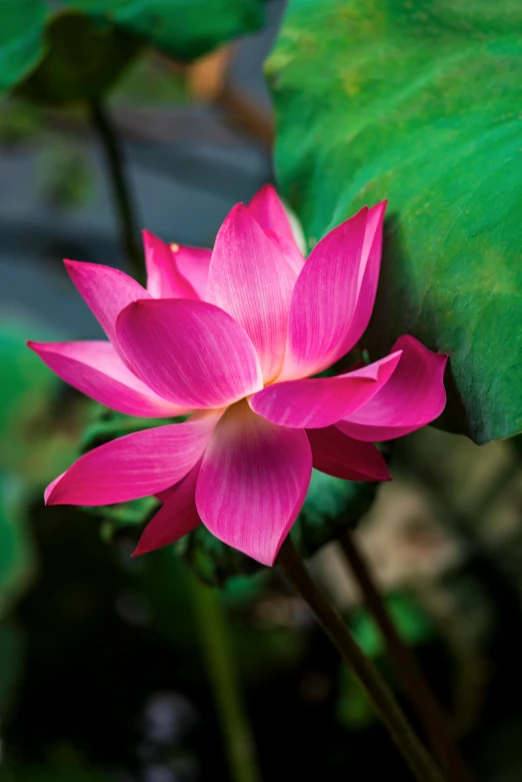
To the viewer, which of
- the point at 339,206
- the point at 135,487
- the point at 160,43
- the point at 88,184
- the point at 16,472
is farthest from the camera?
the point at 88,184

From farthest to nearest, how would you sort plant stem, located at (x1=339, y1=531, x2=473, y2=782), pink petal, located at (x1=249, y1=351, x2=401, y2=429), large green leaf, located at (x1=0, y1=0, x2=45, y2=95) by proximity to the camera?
large green leaf, located at (x1=0, y1=0, x2=45, y2=95)
plant stem, located at (x1=339, y1=531, x2=473, y2=782)
pink petal, located at (x1=249, y1=351, x2=401, y2=429)

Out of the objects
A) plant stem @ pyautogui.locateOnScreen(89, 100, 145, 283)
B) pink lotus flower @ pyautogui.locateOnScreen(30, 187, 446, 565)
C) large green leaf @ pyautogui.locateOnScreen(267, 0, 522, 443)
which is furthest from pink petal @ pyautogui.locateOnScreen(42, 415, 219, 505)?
plant stem @ pyautogui.locateOnScreen(89, 100, 145, 283)

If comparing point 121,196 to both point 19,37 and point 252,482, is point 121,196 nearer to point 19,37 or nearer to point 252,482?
point 19,37

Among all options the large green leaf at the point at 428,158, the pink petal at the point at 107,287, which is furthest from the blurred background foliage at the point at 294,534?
the pink petal at the point at 107,287

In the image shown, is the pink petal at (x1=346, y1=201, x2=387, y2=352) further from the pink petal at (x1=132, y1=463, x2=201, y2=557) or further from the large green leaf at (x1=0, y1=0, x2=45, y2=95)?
the large green leaf at (x1=0, y1=0, x2=45, y2=95)

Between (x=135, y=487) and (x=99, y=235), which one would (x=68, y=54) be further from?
Result: (x=99, y=235)

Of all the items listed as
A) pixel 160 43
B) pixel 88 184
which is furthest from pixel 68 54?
pixel 88 184

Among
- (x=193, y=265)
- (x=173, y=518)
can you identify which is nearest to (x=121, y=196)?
(x=193, y=265)
